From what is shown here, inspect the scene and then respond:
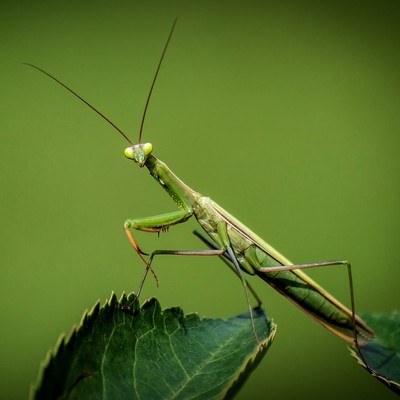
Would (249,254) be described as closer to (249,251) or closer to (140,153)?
(249,251)

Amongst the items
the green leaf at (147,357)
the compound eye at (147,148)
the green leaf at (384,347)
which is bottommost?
the green leaf at (384,347)

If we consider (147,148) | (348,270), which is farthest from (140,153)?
(348,270)

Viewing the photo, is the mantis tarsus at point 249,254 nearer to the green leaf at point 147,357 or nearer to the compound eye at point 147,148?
the compound eye at point 147,148

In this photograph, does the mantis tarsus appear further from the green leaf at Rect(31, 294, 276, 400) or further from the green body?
the green leaf at Rect(31, 294, 276, 400)

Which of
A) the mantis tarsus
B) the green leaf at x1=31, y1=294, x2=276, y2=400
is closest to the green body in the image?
the mantis tarsus

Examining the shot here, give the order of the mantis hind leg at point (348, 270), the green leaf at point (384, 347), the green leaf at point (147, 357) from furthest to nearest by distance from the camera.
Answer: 1. the mantis hind leg at point (348, 270)
2. the green leaf at point (384, 347)
3. the green leaf at point (147, 357)

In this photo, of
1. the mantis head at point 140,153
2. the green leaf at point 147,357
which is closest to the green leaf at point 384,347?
the green leaf at point 147,357

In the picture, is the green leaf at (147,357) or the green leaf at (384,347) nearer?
the green leaf at (147,357)
